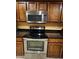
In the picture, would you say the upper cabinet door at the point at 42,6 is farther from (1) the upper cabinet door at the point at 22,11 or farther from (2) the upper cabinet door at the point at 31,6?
(1) the upper cabinet door at the point at 22,11

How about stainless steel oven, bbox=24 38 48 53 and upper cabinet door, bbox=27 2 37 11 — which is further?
upper cabinet door, bbox=27 2 37 11

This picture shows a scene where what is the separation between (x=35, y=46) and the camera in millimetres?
3408

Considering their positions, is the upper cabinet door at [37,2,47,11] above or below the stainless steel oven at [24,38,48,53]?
above

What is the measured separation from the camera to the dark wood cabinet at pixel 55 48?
11.2 feet

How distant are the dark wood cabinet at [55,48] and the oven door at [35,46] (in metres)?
0.14

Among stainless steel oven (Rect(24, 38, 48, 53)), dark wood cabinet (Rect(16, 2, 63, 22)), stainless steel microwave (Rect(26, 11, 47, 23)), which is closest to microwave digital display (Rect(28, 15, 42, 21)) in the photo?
stainless steel microwave (Rect(26, 11, 47, 23))

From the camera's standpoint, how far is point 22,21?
372 cm

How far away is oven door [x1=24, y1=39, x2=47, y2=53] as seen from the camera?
3.38 metres

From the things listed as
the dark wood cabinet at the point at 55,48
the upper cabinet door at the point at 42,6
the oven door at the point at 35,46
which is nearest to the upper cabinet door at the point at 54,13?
the upper cabinet door at the point at 42,6

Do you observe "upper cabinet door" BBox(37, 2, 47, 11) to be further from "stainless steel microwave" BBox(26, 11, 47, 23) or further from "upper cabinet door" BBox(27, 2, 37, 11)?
"stainless steel microwave" BBox(26, 11, 47, 23)

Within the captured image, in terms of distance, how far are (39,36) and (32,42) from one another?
0.23 meters

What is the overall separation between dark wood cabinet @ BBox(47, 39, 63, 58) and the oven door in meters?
0.14

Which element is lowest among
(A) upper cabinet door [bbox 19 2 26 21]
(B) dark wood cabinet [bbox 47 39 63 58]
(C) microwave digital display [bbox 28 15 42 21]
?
(B) dark wood cabinet [bbox 47 39 63 58]
